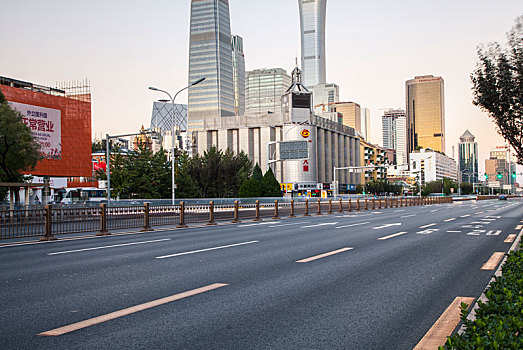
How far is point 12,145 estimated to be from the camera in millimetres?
35656

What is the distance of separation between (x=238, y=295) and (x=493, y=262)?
5.79m

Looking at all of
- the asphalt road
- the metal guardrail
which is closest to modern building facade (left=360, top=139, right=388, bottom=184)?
the metal guardrail

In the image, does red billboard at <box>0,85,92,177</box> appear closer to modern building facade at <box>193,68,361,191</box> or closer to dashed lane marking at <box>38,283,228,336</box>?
modern building facade at <box>193,68,361,191</box>

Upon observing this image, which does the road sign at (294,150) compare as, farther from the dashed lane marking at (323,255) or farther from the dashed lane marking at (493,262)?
the dashed lane marking at (493,262)

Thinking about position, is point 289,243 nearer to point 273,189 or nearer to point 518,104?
point 518,104

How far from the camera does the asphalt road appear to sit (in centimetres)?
429

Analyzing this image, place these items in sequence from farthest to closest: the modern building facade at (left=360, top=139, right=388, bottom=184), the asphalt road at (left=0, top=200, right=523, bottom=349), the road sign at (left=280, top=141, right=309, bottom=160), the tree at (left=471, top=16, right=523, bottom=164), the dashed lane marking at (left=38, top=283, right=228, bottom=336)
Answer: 1. the modern building facade at (left=360, top=139, right=388, bottom=184)
2. the road sign at (left=280, top=141, right=309, bottom=160)
3. the tree at (left=471, top=16, right=523, bottom=164)
4. the dashed lane marking at (left=38, top=283, right=228, bottom=336)
5. the asphalt road at (left=0, top=200, right=523, bottom=349)

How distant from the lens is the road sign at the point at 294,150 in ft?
200

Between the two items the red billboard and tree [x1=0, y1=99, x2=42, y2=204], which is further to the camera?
the red billboard

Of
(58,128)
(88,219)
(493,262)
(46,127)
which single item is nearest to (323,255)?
(493,262)

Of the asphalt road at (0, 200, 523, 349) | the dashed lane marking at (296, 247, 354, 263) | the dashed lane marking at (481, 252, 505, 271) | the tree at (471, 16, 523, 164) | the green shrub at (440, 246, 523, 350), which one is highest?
the tree at (471, 16, 523, 164)

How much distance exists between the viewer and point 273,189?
5750 centimetres

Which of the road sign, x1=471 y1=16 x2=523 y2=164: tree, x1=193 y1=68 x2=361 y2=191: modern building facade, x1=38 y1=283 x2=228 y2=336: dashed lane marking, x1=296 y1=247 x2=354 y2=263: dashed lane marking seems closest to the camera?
x1=38 y1=283 x2=228 y2=336: dashed lane marking

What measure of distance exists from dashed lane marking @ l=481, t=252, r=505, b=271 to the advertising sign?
6125 centimetres
